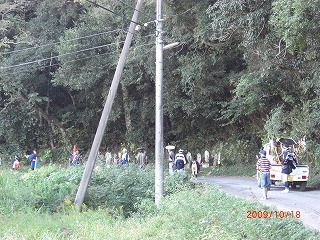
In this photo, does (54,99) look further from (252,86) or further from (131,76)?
(252,86)

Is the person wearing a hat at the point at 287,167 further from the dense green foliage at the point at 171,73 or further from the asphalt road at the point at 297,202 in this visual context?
the dense green foliage at the point at 171,73

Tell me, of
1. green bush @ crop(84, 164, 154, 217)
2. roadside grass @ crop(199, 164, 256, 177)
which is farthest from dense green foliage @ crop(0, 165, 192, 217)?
roadside grass @ crop(199, 164, 256, 177)

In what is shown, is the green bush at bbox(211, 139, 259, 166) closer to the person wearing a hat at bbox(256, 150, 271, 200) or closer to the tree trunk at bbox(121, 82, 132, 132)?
the tree trunk at bbox(121, 82, 132, 132)

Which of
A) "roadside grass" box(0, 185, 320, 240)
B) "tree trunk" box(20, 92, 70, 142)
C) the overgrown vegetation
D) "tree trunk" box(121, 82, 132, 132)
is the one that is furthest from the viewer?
"tree trunk" box(20, 92, 70, 142)

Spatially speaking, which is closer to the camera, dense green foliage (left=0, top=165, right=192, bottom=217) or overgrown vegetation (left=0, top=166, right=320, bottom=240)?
overgrown vegetation (left=0, top=166, right=320, bottom=240)

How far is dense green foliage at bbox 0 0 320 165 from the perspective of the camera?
22734mm

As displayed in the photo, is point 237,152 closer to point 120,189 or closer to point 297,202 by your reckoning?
point 120,189

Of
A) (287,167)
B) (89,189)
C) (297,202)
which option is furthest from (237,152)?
(297,202)

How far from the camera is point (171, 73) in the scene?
107ft

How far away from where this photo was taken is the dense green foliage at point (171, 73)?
22734mm

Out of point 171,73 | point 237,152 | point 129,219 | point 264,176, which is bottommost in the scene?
point 129,219

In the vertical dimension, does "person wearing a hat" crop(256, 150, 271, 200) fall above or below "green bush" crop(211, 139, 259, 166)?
below
